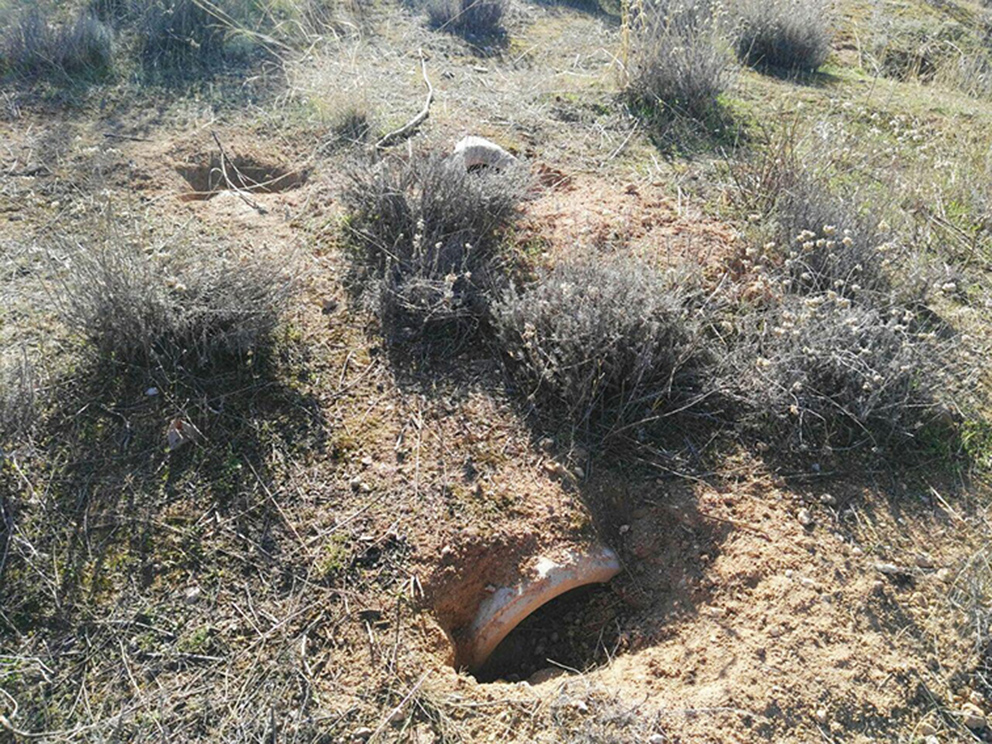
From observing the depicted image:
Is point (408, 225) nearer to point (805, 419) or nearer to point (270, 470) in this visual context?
point (270, 470)

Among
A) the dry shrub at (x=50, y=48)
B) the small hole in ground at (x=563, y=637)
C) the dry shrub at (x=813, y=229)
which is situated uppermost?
the dry shrub at (x=813, y=229)

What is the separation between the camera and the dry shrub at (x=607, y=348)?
300 centimetres

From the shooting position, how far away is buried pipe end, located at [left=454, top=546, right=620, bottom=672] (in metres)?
2.64

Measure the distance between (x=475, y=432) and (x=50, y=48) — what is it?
404cm

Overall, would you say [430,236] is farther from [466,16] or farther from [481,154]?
[466,16]

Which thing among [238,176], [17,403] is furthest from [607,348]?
[238,176]

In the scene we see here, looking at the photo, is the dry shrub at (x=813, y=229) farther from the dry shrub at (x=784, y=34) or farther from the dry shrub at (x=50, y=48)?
the dry shrub at (x=50, y=48)

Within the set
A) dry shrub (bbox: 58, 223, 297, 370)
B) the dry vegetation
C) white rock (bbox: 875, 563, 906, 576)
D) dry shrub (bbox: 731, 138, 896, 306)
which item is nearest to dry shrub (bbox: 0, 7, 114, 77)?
the dry vegetation

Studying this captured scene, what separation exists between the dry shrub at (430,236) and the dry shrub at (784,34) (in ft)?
11.1

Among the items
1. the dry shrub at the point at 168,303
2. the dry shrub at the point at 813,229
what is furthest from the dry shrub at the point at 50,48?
the dry shrub at the point at 813,229

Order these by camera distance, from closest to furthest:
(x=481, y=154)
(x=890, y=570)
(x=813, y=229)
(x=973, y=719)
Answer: (x=973, y=719) < (x=890, y=570) < (x=813, y=229) < (x=481, y=154)

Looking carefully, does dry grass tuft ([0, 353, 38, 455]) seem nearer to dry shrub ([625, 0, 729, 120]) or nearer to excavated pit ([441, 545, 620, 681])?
excavated pit ([441, 545, 620, 681])

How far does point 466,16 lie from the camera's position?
19.9 feet

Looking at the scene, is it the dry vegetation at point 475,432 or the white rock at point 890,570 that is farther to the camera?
the white rock at point 890,570
